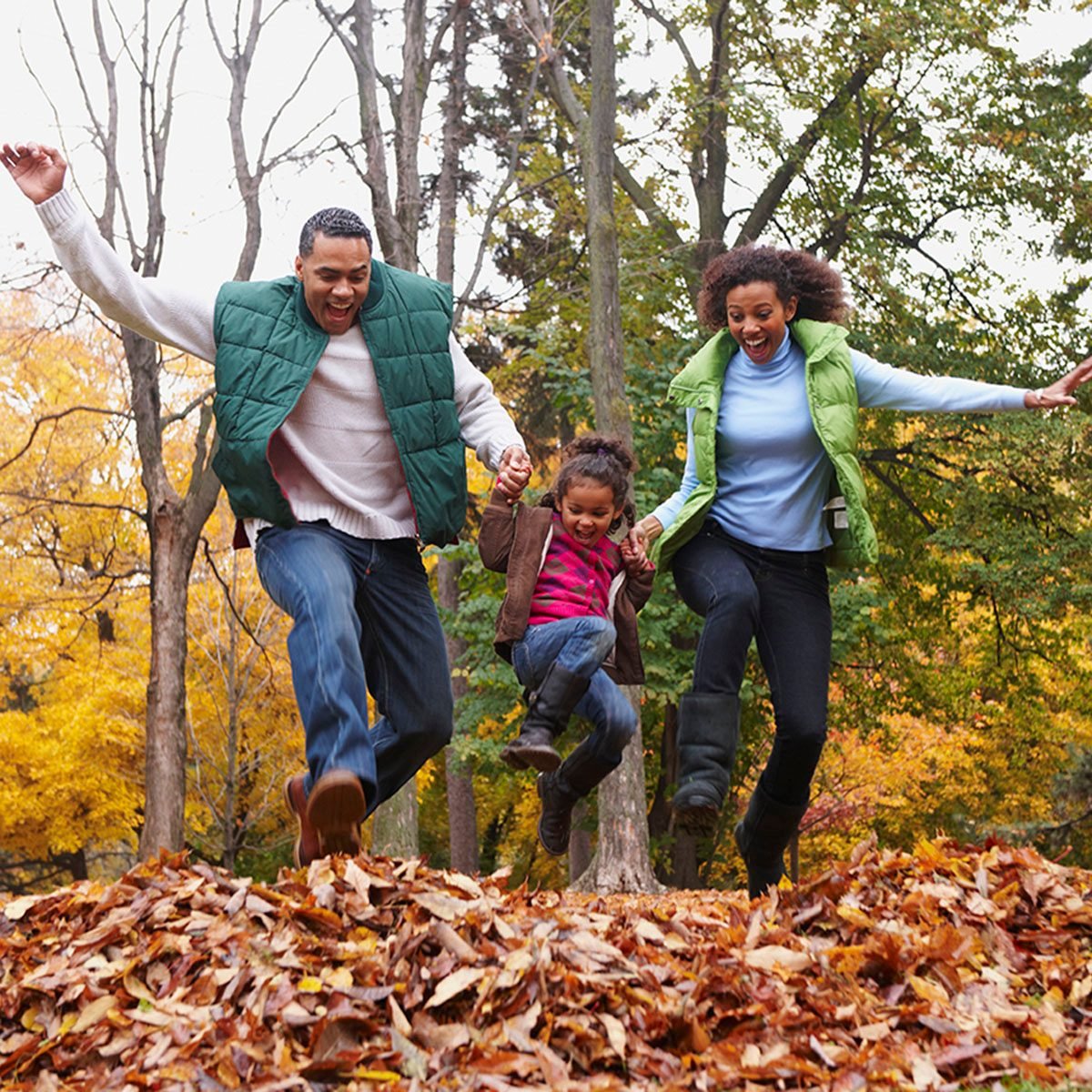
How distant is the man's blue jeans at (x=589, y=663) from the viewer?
555 cm

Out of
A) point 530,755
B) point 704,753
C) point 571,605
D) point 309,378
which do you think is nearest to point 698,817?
point 704,753

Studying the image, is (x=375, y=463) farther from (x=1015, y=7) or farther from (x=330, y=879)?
(x=1015, y=7)

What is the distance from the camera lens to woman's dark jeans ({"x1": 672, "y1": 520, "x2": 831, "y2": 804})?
18.0 feet

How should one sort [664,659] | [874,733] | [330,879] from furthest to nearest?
[874,733], [664,659], [330,879]

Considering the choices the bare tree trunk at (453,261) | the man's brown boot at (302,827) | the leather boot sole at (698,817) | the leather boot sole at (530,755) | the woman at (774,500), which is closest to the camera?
the man's brown boot at (302,827)

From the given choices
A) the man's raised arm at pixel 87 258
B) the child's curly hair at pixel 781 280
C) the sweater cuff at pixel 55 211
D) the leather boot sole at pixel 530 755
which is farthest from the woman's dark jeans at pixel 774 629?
the sweater cuff at pixel 55 211

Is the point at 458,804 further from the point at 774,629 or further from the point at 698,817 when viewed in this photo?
the point at 698,817

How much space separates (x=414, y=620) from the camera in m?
5.10

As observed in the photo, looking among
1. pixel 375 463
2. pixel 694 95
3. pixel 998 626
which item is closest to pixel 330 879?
pixel 375 463

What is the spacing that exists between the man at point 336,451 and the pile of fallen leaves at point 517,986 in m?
0.58

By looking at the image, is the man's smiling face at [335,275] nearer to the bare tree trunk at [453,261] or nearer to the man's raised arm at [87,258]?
the man's raised arm at [87,258]

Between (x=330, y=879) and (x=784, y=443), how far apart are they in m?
2.48

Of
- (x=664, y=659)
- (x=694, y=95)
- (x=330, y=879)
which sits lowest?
(x=664, y=659)

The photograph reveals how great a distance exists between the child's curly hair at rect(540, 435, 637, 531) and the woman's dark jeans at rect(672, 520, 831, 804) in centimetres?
36
